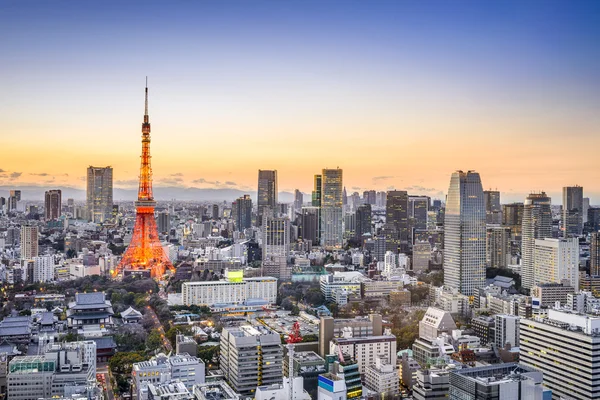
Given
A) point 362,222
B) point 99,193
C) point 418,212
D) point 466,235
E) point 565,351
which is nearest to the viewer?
point 565,351

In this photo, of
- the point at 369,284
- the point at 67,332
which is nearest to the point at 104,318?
the point at 67,332

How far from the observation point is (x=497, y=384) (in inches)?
275

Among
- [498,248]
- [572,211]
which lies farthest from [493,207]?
[498,248]

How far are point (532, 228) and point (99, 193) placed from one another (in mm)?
27393

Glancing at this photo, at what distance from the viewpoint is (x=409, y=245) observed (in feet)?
97.0

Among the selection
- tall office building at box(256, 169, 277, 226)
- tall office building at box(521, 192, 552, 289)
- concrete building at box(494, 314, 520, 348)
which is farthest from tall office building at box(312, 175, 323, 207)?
concrete building at box(494, 314, 520, 348)

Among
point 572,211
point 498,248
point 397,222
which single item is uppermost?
point 572,211

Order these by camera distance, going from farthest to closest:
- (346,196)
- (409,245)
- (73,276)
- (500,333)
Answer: (346,196) < (409,245) < (73,276) < (500,333)

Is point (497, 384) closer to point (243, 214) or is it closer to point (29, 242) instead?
point (29, 242)

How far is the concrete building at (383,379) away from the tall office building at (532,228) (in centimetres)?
1083

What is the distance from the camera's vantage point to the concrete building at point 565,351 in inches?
338

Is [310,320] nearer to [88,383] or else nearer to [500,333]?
[500,333]

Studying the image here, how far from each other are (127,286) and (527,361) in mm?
12929

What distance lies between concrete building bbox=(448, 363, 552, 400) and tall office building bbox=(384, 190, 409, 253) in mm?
20854
